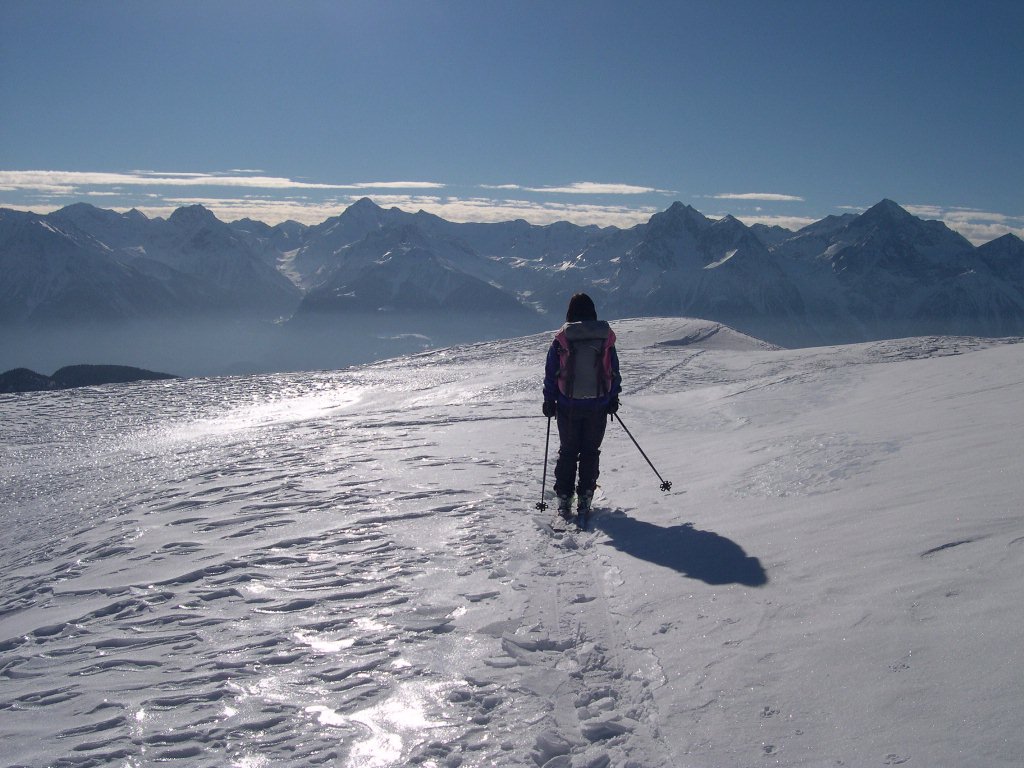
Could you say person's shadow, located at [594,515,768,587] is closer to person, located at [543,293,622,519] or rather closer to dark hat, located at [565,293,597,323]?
person, located at [543,293,622,519]

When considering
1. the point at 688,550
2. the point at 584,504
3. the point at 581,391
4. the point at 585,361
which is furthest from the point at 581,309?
the point at 688,550

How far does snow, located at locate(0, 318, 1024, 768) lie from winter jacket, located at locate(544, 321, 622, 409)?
50.7 inches

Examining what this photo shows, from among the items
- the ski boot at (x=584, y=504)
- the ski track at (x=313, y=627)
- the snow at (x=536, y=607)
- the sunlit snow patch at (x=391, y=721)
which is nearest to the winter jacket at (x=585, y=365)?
the ski boot at (x=584, y=504)

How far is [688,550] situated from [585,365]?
2.37m

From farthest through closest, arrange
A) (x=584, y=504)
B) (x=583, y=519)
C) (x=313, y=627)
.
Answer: (x=584, y=504) < (x=583, y=519) < (x=313, y=627)

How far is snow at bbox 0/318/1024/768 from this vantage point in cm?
348

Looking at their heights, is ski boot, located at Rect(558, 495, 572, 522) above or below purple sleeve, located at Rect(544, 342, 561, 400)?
below

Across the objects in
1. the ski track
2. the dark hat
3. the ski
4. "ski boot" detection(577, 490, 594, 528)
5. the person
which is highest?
the dark hat

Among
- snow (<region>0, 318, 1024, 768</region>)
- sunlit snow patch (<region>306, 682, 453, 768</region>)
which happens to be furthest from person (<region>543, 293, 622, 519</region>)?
sunlit snow patch (<region>306, 682, 453, 768</region>)

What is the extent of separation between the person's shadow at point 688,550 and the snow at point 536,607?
32 mm

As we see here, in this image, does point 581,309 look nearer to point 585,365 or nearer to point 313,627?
point 585,365

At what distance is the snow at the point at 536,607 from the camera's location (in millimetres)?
3482

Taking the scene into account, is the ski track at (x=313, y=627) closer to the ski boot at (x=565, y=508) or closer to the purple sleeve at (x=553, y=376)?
the ski boot at (x=565, y=508)

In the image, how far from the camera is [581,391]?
766 centimetres
